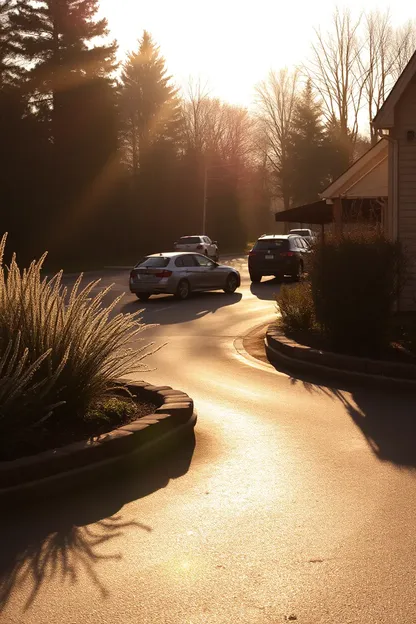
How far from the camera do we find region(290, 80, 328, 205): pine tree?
7244cm

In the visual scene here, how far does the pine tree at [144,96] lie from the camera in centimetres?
7056

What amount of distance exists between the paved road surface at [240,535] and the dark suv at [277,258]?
69.1 ft


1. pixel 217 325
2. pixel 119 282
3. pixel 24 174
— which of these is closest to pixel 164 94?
pixel 24 174

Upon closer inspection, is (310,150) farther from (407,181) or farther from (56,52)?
(407,181)

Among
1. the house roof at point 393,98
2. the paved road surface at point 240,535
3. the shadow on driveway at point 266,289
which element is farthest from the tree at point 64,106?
the paved road surface at point 240,535

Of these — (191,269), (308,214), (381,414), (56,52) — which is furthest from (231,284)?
(56,52)

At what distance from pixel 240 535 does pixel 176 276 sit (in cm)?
1911

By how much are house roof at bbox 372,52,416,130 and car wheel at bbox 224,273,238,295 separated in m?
9.95

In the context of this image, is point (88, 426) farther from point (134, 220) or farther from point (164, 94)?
point (164, 94)

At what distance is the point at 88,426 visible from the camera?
723cm

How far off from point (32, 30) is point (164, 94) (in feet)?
83.5

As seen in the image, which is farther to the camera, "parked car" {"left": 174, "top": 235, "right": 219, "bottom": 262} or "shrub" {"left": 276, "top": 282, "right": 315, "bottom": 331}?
"parked car" {"left": 174, "top": 235, "right": 219, "bottom": 262}

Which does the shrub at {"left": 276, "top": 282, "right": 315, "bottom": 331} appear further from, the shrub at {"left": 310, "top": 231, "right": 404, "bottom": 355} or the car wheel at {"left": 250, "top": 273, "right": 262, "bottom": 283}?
the car wheel at {"left": 250, "top": 273, "right": 262, "bottom": 283}

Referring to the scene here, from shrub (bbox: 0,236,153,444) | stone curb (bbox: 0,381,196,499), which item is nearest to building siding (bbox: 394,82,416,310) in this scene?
Answer: stone curb (bbox: 0,381,196,499)
